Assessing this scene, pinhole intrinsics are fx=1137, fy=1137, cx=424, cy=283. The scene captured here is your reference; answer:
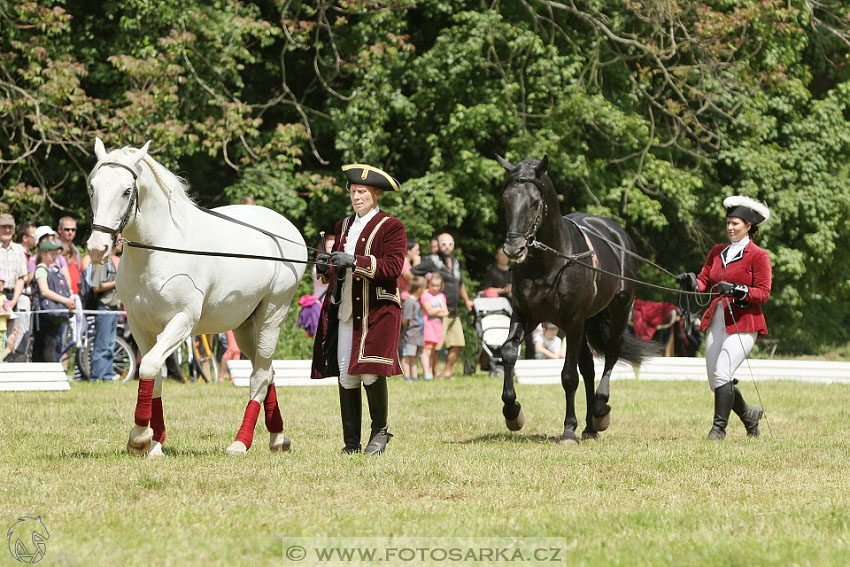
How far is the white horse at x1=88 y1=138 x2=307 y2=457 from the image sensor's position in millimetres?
7542

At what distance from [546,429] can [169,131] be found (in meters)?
9.18

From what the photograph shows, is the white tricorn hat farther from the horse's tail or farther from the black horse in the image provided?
the horse's tail

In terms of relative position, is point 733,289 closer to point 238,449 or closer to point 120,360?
point 238,449

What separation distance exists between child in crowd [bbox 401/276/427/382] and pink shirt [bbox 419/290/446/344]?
11 cm

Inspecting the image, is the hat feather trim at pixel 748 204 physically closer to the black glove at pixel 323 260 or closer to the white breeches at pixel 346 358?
the white breeches at pixel 346 358

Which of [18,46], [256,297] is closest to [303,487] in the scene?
[256,297]

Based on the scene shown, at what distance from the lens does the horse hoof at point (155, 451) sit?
8135 mm

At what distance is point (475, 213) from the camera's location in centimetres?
2158

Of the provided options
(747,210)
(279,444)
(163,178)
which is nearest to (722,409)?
(747,210)

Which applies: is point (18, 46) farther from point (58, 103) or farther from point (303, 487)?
point (303, 487)

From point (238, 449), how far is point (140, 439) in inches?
32.3

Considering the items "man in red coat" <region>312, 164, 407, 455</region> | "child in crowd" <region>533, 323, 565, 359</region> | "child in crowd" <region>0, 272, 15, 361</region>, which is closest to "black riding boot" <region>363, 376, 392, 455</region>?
"man in red coat" <region>312, 164, 407, 455</region>

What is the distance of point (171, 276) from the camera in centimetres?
795

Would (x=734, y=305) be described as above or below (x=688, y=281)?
below
